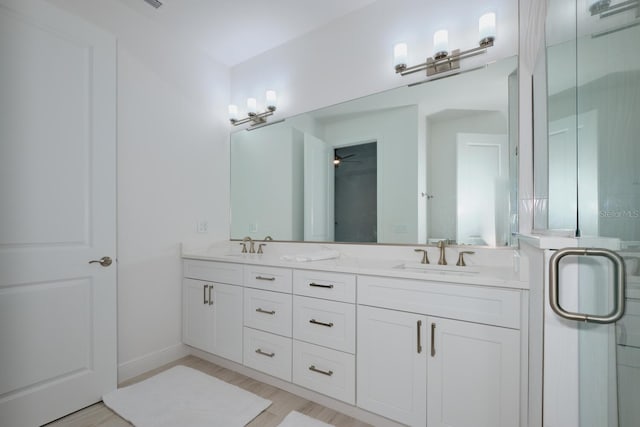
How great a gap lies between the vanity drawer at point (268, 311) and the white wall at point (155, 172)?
32.0 inches

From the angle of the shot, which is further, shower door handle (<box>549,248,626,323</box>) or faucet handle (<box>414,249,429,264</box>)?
faucet handle (<box>414,249,429,264</box>)

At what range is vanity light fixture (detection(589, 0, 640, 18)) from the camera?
57 centimetres

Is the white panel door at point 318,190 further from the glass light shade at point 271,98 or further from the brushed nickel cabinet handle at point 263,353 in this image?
the brushed nickel cabinet handle at point 263,353

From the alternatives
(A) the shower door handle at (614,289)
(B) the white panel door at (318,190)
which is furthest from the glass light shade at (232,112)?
(A) the shower door handle at (614,289)

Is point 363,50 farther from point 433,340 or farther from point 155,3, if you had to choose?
point 433,340

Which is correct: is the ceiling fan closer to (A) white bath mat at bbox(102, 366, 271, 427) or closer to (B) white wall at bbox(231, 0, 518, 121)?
(B) white wall at bbox(231, 0, 518, 121)

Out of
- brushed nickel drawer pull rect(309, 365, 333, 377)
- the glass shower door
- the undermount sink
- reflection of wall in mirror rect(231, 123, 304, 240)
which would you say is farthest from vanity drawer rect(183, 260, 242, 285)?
the glass shower door

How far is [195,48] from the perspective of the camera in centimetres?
258

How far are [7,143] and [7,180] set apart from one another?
19 cm

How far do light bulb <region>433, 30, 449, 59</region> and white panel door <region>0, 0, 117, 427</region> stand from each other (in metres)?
2.11

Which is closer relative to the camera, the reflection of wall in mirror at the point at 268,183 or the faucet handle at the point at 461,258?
the faucet handle at the point at 461,258

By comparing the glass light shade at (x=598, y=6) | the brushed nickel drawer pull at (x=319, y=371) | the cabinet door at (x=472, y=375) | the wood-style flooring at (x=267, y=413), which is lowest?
the wood-style flooring at (x=267, y=413)

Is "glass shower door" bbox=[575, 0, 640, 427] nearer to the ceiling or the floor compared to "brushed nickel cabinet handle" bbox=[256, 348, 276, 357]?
nearer to the ceiling

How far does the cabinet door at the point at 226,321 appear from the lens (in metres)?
2.08
